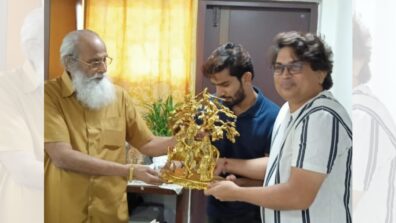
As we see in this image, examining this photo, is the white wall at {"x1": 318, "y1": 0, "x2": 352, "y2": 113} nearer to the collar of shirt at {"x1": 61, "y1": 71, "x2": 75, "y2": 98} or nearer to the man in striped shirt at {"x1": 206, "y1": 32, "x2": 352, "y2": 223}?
the man in striped shirt at {"x1": 206, "y1": 32, "x2": 352, "y2": 223}

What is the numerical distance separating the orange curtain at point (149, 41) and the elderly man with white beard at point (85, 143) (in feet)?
3.88

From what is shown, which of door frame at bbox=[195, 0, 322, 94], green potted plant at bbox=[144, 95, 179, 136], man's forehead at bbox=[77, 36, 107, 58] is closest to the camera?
man's forehead at bbox=[77, 36, 107, 58]

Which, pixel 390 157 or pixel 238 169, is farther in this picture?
pixel 238 169

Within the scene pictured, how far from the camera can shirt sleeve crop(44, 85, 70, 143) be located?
1.50 meters

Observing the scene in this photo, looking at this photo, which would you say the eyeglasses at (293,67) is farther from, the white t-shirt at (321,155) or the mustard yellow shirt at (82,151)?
the mustard yellow shirt at (82,151)

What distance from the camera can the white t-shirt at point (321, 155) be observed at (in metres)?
1.02

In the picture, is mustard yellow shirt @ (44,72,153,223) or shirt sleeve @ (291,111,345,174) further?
mustard yellow shirt @ (44,72,153,223)

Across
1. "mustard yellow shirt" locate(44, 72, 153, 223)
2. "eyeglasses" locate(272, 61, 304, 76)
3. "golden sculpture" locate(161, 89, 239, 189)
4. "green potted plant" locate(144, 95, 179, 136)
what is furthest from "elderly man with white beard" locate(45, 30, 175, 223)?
"green potted plant" locate(144, 95, 179, 136)

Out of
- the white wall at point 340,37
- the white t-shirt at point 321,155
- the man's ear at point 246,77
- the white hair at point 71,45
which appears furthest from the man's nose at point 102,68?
the white wall at point 340,37

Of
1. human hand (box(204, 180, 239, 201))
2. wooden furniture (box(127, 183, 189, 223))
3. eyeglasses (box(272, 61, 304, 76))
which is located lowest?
wooden furniture (box(127, 183, 189, 223))
